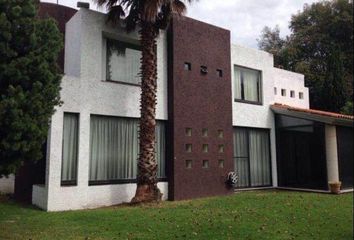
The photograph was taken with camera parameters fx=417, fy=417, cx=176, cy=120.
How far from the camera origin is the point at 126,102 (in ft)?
49.2

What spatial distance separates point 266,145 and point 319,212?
8.25m

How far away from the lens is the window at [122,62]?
15078 millimetres

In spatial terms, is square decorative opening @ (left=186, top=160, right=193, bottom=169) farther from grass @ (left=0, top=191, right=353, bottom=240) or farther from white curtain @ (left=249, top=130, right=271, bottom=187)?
white curtain @ (left=249, top=130, right=271, bottom=187)

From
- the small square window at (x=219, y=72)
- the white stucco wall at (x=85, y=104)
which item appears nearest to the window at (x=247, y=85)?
the small square window at (x=219, y=72)

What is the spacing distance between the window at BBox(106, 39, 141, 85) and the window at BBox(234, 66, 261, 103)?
560cm

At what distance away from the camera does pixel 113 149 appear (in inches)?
573

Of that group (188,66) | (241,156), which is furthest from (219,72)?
(241,156)

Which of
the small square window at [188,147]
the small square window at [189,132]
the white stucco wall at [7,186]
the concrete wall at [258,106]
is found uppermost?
the concrete wall at [258,106]

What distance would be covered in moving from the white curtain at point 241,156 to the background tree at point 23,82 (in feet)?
35.9

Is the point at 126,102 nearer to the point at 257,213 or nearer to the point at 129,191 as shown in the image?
the point at 129,191

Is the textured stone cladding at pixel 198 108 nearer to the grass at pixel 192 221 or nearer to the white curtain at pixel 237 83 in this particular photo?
the white curtain at pixel 237 83

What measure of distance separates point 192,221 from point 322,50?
27331 mm

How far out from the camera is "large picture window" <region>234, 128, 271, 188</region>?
19016mm

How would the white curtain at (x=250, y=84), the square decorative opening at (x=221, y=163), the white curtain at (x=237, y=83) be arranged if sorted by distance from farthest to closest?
the white curtain at (x=250, y=84), the white curtain at (x=237, y=83), the square decorative opening at (x=221, y=163)
